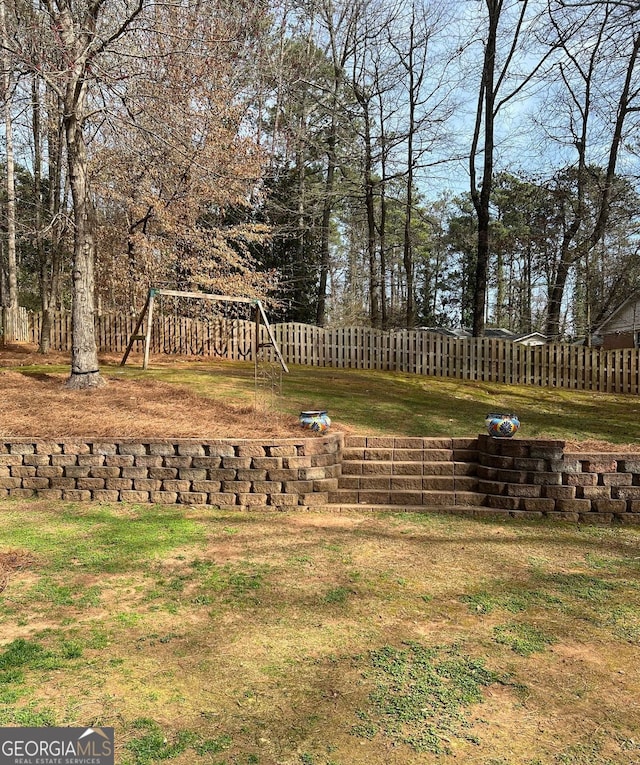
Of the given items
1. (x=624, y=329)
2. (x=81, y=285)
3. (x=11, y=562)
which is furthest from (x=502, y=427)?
(x=624, y=329)

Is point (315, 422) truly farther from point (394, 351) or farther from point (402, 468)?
point (394, 351)

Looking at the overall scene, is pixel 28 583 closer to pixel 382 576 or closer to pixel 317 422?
pixel 382 576

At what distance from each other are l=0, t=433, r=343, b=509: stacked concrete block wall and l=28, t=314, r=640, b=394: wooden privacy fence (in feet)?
29.4

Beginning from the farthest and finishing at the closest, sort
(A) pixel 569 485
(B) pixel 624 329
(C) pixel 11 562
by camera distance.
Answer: (B) pixel 624 329, (A) pixel 569 485, (C) pixel 11 562

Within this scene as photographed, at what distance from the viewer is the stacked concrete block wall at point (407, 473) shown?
5.23m

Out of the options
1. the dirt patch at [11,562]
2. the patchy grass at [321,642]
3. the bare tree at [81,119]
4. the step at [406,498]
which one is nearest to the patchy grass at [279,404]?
the bare tree at [81,119]

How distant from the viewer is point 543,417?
915 centimetres

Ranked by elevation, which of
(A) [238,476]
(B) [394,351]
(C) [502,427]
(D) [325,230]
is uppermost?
(D) [325,230]

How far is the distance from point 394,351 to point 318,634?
1210 cm

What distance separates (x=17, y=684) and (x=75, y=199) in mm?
7400

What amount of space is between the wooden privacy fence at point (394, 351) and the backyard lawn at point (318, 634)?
8623mm

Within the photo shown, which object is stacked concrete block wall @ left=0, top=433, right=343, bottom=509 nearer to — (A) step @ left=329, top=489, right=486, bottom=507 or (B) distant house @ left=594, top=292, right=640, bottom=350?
(A) step @ left=329, top=489, right=486, bottom=507

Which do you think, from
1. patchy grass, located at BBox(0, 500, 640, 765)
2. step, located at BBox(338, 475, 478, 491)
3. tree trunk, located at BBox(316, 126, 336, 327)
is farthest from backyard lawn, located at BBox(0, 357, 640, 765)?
tree trunk, located at BBox(316, 126, 336, 327)

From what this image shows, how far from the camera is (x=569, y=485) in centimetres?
502
